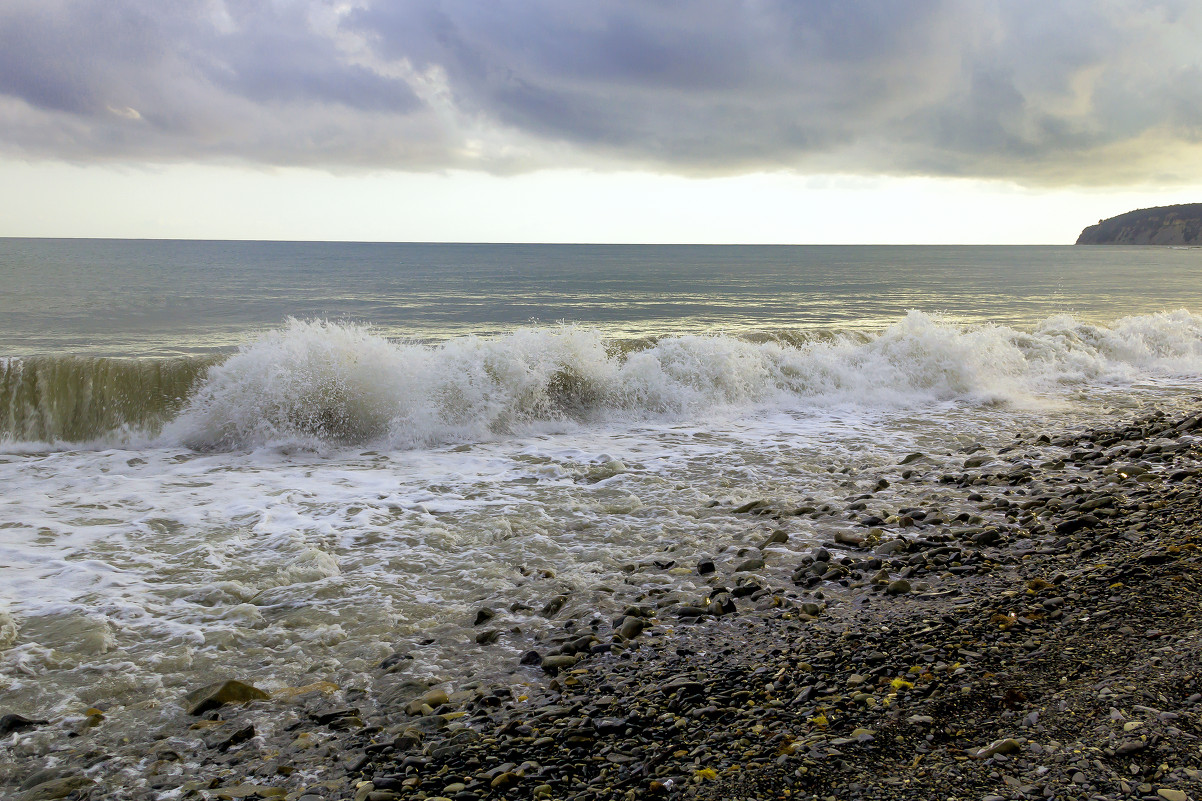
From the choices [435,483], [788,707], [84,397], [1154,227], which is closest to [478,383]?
[435,483]

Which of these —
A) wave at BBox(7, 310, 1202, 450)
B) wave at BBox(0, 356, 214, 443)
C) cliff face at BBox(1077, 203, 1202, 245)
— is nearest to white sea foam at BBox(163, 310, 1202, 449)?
wave at BBox(7, 310, 1202, 450)

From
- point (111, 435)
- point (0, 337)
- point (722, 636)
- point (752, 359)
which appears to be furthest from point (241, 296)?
point (722, 636)

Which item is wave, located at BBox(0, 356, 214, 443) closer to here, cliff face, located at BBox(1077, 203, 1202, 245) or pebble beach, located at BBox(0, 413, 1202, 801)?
pebble beach, located at BBox(0, 413, 1202, 801)

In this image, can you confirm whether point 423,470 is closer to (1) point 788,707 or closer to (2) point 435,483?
(2) point 435,483

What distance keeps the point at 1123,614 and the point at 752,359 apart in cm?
1007

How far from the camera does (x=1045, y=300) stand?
3534 centimetres

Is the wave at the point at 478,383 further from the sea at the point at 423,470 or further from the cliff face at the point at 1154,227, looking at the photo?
the cliff face at the point at 1154,227

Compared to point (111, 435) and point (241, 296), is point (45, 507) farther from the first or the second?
point (241, 296)

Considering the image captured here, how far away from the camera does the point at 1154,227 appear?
154m

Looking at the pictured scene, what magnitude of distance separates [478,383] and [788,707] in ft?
29.3

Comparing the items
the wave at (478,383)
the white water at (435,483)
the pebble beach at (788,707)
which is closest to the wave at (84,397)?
the wave at (478,383)

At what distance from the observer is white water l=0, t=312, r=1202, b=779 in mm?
4469

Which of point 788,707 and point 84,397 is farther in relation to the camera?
point 84,397

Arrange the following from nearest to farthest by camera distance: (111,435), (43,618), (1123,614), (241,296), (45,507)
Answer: (1123,614) → (43,618) → (45,507) → (111,435) → (241,296)
